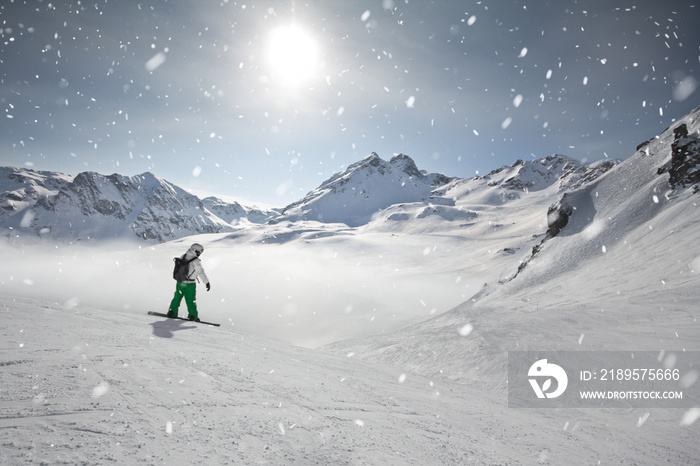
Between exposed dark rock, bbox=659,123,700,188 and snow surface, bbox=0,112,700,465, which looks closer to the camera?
snow surface, bbox=0,112,700,465

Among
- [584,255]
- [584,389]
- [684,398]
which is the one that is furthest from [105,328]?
[584,255]

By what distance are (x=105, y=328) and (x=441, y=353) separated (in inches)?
288

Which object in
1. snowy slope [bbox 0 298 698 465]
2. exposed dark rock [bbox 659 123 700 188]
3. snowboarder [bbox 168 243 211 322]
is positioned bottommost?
snowy slope [bbox 0 298 698 465]

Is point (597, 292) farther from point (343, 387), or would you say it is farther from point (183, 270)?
point (183, 270)

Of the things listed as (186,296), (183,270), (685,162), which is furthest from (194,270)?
(685,162)

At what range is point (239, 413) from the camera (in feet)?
9.86

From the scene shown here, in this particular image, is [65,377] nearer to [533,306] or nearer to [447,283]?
[533,306]

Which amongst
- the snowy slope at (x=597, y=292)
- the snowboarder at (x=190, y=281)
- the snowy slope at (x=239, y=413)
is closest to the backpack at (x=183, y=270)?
the snowboarder at (x=190, y=281)

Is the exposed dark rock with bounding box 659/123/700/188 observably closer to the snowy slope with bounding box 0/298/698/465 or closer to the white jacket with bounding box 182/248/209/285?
the snowy slope with bounding box 0/298/698/465

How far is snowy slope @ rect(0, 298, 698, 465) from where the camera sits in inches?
91.2

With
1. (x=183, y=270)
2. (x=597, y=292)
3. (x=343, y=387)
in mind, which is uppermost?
(x=597, y=292)

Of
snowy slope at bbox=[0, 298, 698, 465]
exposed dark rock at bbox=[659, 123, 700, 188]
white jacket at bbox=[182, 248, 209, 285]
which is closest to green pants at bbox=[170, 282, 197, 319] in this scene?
white jacket at bbox=[182, 248, 209, 285]

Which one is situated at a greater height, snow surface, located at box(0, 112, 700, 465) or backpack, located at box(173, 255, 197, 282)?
backpack, located at box(173, 255, 197, 282)

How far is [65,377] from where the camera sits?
3.02 meters
